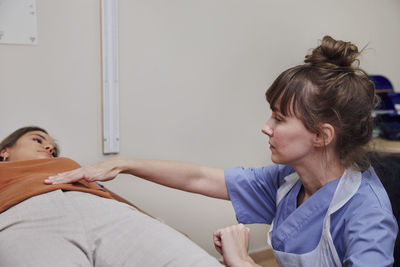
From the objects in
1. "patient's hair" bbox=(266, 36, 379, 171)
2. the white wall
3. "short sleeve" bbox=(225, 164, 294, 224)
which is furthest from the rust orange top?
"patient's hair" bbox=(266, 36, 379, 171)

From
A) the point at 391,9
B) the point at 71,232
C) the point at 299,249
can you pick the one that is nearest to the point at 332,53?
the point at 299,249

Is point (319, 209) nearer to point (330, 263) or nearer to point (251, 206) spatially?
point (330, 263)

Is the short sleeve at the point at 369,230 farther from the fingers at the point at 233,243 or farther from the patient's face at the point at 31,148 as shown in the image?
the patient's face at the point at 31,148

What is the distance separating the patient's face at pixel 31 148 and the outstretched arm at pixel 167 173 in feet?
1.01

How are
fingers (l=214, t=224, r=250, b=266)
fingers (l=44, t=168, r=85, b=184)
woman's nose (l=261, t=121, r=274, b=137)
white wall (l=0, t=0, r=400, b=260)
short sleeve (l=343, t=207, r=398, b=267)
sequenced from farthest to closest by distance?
1. white wall (l=0, t=0, r=400, b=260)
2. fingers (l=44, t=168, r=85, b=184)
3. woman's nose (l=261, t=121, r=274, b=137)
4. fingers (l=214, t=224, r=250, b=266)
5. short sleeve (l=343, t=207, r=398, b=267)

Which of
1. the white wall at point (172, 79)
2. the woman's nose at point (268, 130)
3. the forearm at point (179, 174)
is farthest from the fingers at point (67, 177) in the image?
the woman's nose at point (268, 130)

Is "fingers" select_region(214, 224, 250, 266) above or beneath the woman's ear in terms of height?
beneath

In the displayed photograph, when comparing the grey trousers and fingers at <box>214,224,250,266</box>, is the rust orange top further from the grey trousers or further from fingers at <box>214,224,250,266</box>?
fingers at <box>214,224,250,266</box>

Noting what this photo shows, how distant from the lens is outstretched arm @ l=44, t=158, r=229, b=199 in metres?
1.28

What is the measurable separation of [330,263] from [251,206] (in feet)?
1.37

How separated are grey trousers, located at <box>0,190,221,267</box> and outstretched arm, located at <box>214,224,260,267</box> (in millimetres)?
47

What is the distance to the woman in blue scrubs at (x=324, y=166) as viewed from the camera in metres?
0.98

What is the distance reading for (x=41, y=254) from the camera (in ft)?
3.01

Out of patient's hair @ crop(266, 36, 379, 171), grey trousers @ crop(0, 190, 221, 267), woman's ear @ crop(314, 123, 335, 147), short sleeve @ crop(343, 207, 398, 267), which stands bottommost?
grey trousers @ crop(0, 190, 221, 267)
